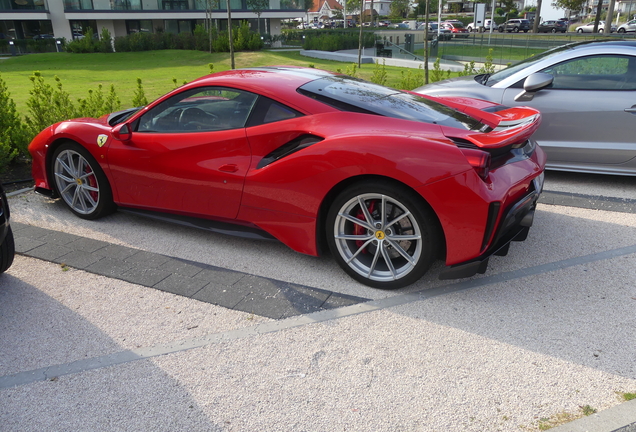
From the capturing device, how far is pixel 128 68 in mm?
24719

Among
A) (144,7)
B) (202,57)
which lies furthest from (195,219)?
(144,7)

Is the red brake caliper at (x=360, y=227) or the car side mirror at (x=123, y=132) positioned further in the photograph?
the car side mirror at (x=123, y=132)

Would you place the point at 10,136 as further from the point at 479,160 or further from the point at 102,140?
the point at 479,160

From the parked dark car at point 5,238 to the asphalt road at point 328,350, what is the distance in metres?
0.19

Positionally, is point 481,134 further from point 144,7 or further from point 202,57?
point 144,7

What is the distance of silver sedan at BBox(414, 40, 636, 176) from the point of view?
567 centimetres

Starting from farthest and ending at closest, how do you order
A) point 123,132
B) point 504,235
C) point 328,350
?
point 123,132 < point 504,235 < point 328,350

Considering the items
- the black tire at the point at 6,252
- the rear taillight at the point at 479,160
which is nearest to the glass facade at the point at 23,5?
the black tire at the point at 6,252

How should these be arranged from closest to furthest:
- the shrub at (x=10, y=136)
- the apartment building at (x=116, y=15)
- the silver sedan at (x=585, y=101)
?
the silver sedan at (x=585, y=101)
the shrub at (x=10, y=136)
the apartment building at (x=116, y=15)

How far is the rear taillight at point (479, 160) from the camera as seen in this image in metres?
3.21

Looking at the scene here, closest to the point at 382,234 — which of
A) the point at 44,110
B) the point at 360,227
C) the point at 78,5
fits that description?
the point at 360,227

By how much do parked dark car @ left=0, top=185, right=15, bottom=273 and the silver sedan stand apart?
5.02 m

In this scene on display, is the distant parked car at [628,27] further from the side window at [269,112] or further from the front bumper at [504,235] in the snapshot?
the side window at [269,112]

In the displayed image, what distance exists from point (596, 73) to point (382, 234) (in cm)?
394
